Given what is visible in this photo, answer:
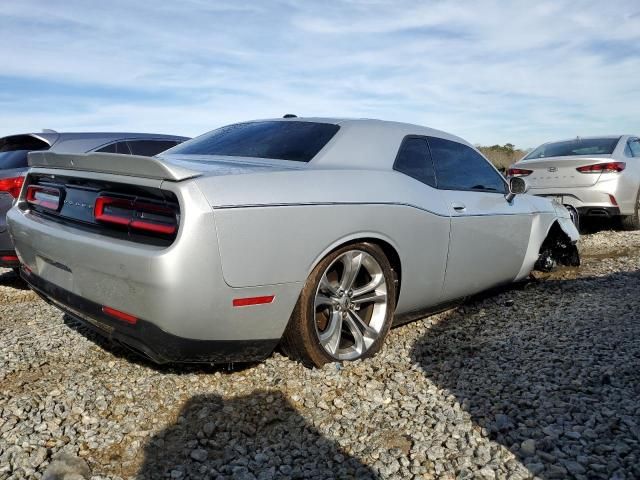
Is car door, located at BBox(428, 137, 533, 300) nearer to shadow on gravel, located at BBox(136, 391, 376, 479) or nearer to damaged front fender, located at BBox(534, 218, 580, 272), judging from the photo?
damaged front fender, located at BBox(534, 218, 580, 272)

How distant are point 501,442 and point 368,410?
0.62 meters

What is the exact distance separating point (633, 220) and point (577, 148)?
1.33 metres

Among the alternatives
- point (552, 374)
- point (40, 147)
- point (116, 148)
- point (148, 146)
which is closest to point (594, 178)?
point (552, 374)

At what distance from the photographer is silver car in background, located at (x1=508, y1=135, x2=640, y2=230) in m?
7.71

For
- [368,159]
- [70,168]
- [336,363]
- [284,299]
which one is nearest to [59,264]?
[70,168]

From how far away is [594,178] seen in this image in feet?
25.3

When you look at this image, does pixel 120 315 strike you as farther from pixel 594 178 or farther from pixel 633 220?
pixel 633 220

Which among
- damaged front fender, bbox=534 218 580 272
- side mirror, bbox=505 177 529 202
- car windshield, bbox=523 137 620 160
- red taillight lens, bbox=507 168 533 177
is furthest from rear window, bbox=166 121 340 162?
car windshield, bbox=523 137 620 160

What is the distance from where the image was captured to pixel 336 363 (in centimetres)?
314

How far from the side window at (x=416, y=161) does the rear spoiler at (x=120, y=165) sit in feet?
4.90

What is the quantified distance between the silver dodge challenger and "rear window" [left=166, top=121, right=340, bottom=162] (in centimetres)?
1

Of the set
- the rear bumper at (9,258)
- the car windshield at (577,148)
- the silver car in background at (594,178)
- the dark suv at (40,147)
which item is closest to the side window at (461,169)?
the dark suv at (40,147)

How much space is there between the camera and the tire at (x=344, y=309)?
9.62 ft

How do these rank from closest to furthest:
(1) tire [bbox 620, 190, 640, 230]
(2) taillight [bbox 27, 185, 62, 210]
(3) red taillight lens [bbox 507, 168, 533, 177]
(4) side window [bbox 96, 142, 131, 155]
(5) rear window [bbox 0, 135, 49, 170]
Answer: (2) taillight [bbox 27, 185, 62, 210] < (5) rear window [bbox 0, 135, 49, 170] < (4) side window [bbox 96, 142, 131, 155] < (3) red taillight lens [bbox 507, 168, 533, 177] < (1) tire [bbox 620, 190, 640, 230]
